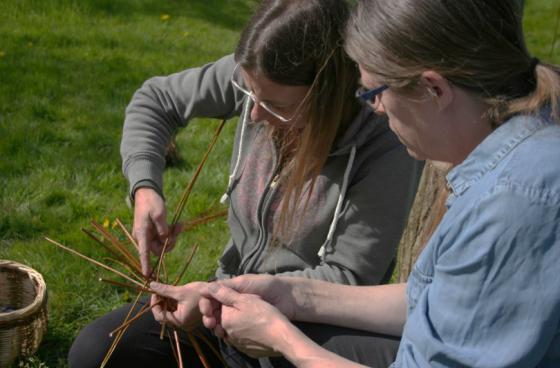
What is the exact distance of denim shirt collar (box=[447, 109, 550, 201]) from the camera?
1364mm

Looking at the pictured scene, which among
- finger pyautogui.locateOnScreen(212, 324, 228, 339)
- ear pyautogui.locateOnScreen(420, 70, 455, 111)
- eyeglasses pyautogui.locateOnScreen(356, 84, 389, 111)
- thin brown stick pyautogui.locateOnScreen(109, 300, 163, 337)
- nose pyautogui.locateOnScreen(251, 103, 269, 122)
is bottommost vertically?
thin brown stick pyautogui.locateOnScreen(109, 300, 163, 337)

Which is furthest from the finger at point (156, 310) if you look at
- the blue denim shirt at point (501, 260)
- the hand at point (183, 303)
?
the blue denim shirt at point (501, 260)

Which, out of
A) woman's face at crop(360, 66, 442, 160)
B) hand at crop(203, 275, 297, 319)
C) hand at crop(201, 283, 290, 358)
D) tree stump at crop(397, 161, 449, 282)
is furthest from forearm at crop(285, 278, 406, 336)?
tree stump at crop(397, 161, 449, 282)

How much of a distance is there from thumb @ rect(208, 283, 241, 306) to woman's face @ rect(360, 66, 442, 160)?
1.87ft

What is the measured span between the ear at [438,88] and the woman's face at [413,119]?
0.05 ft

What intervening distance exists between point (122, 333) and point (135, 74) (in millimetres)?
2980

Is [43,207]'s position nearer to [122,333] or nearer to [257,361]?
[122,333]

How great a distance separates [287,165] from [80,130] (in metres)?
2.24

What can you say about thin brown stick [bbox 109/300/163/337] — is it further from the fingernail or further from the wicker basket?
the wicker basket

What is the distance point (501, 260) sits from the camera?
1.28m

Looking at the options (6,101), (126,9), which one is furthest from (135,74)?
(126,9)

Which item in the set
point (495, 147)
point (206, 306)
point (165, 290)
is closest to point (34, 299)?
point (165, 290)

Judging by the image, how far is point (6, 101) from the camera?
13.7 feet

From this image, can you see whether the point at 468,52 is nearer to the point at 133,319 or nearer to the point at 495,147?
the point at 495,147
